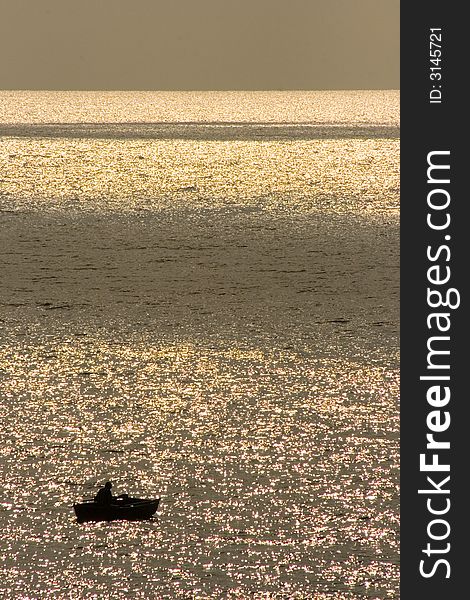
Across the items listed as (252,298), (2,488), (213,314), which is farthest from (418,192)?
(252,298)

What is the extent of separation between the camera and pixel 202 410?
41.2 feet

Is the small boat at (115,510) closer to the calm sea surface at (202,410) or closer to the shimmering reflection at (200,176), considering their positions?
the calm sea surface at (202,410)

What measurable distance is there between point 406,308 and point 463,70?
16.0 ft

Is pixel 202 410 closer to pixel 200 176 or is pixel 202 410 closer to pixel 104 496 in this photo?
pixel 104 496

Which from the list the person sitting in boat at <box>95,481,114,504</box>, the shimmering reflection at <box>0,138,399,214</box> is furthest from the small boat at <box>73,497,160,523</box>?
the shimmering reflection at <box>0,138,399,214</box>

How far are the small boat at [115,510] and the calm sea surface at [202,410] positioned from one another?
0.23 feet

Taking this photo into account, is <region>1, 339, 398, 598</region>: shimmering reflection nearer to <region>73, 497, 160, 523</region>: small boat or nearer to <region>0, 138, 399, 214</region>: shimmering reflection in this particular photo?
<region>73, 497, 160, 523</region>: small boat

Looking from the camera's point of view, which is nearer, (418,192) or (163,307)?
(418,192)

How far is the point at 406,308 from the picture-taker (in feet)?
33.9

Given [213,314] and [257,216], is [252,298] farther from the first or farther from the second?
[257,216]

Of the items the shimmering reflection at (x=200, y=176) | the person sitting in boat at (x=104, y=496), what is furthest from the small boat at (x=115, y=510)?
the shimmering reflection at (x=200, y=176)

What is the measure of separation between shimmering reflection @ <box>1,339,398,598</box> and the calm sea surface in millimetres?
21

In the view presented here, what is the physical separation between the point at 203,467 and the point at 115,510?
1337mm

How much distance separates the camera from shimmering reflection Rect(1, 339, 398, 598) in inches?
345
